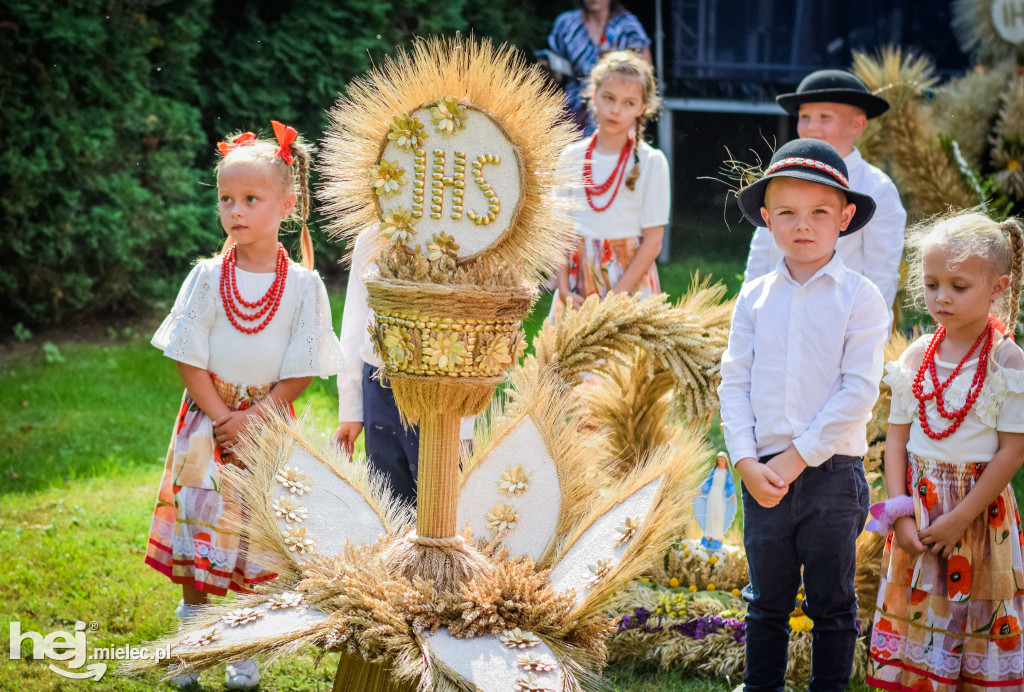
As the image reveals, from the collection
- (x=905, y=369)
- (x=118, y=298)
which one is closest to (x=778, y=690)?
(x=905, y=369)

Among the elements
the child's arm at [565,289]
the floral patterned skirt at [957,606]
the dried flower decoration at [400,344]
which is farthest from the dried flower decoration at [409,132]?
the child's arm at [565,289]

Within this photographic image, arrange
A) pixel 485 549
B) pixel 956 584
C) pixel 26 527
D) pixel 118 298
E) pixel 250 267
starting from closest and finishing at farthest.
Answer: pixel 485 549 < pixel 956 584 < pixel 250 267 < pixel 26 527 < pixel 118 298

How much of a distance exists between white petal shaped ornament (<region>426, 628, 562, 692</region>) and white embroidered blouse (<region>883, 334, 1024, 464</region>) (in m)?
1.31

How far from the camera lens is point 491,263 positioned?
1928 millimetres

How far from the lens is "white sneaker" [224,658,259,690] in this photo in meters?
2.91

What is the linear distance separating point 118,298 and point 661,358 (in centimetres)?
563

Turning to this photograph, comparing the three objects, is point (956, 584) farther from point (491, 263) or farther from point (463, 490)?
point (491, 263)

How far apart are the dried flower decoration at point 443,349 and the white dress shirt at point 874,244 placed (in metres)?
1.86

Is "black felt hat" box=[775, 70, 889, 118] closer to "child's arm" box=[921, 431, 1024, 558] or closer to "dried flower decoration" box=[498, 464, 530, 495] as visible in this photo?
"child's arm" box=[921, 431, 1024, 558]

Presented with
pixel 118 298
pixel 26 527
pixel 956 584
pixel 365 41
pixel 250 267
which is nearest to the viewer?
pixel 956 584

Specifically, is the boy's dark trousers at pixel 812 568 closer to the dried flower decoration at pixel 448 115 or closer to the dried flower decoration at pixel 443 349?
the dried flower decoration at pixel 443 349

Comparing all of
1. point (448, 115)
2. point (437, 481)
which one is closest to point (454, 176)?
point (448, 115)

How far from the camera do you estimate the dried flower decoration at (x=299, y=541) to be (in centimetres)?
207

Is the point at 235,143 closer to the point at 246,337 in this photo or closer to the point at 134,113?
the point at 246,337
